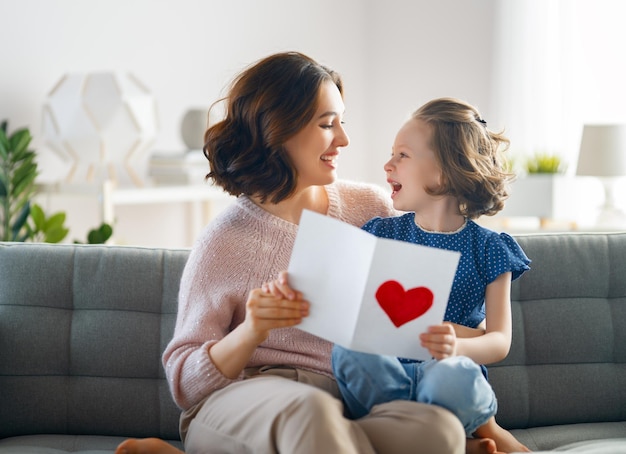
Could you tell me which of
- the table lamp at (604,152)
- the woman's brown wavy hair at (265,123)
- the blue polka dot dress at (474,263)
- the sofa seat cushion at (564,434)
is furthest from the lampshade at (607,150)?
the woman's brown wavy hair at (265,123)

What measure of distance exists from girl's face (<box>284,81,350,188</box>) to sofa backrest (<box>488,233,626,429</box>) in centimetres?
53

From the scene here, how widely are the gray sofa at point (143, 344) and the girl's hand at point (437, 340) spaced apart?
21.3 inches

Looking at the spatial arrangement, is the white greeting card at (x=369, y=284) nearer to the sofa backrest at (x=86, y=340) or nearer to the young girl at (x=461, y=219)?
the young girl at (x=461, y=219)

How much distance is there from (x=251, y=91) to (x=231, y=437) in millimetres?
698

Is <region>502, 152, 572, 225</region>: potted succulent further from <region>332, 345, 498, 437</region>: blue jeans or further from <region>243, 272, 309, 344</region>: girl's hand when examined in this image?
<region>243, 272, 309, 344</region>: girl's hand

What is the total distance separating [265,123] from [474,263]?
500 millimetres

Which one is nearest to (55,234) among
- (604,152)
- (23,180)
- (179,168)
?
(23,180)

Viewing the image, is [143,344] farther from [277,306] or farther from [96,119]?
[96,119]

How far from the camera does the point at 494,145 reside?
190 centimetres

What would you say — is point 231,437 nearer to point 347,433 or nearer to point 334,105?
point 347,433

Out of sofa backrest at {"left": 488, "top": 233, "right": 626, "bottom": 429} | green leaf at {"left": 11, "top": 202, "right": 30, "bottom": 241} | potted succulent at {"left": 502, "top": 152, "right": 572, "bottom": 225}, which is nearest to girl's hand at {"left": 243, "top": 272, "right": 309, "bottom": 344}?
sofa backrest at {"left": 488, "top": 233, "right": 626, "bottom": 429}

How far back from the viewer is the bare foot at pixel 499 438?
1765 millimetres

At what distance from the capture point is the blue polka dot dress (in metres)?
1.82

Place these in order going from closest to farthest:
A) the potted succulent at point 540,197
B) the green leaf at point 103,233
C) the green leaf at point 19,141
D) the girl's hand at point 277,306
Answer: the girl's hand at point 277,306
the green leaf at point 103,233
the green leaf at point 19,141
the potted succulent at point 540,197
